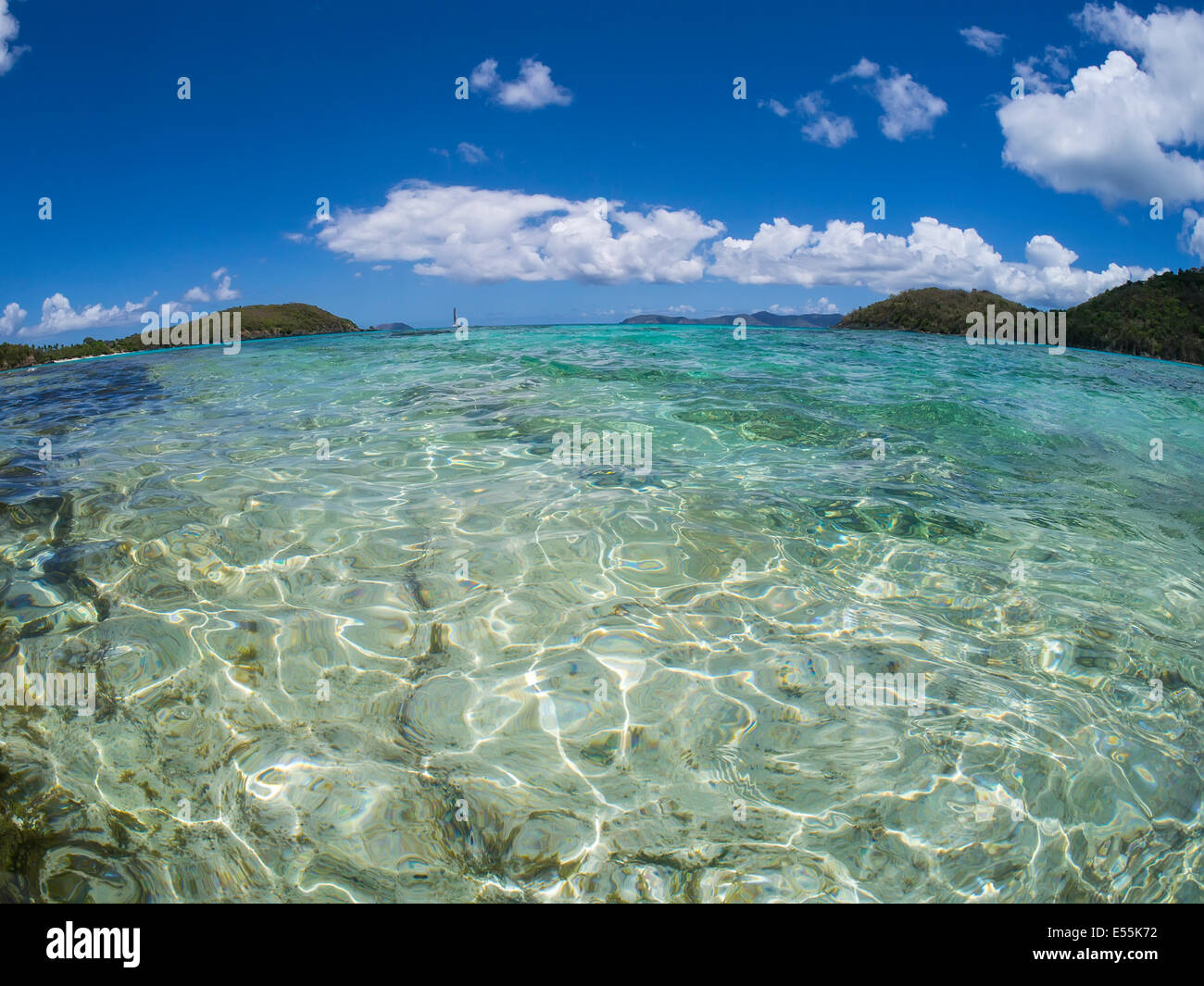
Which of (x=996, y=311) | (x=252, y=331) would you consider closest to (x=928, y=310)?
Answer: (x=996, y=311)

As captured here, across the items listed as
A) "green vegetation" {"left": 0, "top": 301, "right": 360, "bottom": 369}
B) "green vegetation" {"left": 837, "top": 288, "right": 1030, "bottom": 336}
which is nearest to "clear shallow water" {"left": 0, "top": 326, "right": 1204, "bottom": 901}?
"green vegetation" {"left": 0, "top": 301, "right": 360, "bottom": 369}

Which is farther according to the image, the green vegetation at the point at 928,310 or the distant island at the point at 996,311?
the green vegetation at the point at 928,310

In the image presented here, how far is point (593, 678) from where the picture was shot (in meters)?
3.21

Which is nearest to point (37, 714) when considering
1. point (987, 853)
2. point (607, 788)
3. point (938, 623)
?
point (607, 788)

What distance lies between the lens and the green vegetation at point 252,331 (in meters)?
19.1

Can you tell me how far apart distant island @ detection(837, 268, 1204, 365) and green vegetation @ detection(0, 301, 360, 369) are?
3805 cm

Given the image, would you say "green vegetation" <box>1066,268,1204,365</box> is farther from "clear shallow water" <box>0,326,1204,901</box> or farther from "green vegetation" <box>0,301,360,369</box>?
"green vegetation" <box>0,301,360,369</box>

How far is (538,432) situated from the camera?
26.1 ft

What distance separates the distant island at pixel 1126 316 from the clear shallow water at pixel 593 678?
28.7 m

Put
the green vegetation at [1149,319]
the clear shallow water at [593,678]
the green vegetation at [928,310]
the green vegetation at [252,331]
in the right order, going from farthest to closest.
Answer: the green vegetation at [928,310]
the green vegetation at [1149,319]
the green vegetation at [252,331]
the clear shallow water at [593,678]

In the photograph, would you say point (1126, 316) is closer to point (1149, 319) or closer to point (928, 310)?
point (1149, 319)

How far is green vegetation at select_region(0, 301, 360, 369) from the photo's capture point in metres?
19.1

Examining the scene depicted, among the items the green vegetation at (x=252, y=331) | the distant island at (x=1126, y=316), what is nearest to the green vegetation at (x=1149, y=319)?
the distant island at (x=1126, y=316)

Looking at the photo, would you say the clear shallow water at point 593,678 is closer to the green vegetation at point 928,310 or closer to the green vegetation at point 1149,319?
the green vegetation at point 1149,319
